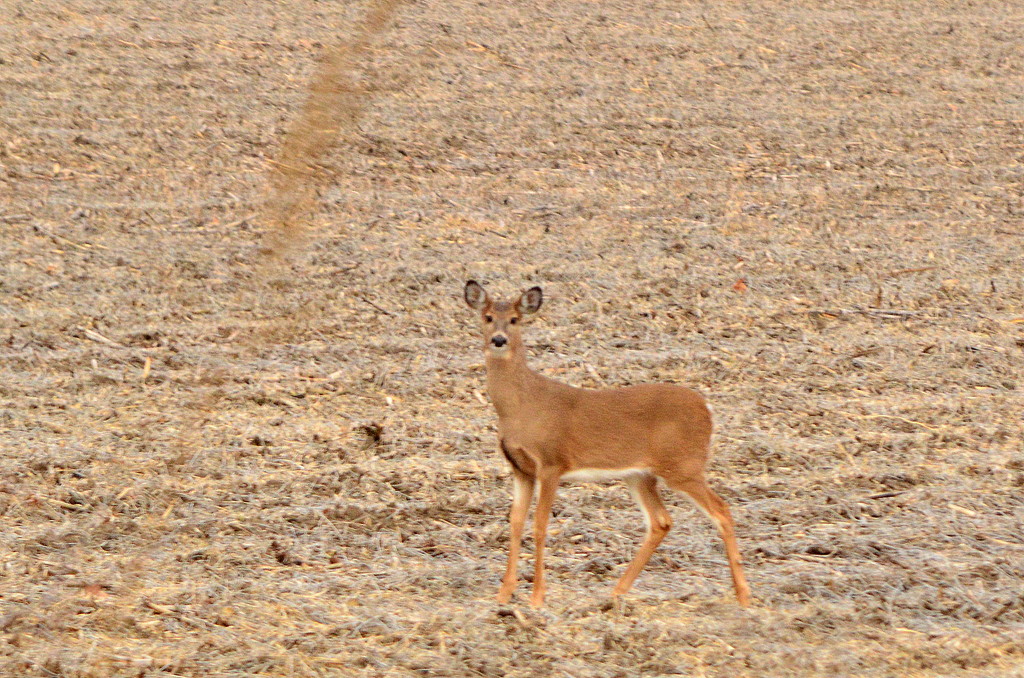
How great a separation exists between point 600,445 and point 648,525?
453mm

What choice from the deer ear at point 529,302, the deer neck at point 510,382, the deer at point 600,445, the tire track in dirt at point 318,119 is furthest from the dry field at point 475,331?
the deer ear at point 529,302

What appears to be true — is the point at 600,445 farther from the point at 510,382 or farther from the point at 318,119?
the point at 318,119

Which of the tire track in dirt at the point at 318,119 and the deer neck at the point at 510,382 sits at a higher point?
the tire track in dirt at the point at 318,119

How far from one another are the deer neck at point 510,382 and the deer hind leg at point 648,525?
0.54 m

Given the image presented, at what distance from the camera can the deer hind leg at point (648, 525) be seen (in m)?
5.20

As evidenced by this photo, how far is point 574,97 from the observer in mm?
13195

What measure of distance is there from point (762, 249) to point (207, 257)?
4.41m

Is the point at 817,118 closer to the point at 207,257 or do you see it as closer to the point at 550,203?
the point at 550,203

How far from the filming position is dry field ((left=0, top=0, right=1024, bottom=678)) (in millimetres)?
4996

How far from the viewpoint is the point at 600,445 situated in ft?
16.5

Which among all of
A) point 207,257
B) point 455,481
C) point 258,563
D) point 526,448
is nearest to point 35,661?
point 258,563

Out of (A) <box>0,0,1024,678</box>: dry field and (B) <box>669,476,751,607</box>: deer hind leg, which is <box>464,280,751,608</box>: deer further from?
(A) <box>0,0,1024,678</box>: dry field

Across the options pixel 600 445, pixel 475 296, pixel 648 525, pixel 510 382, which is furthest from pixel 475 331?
pixel 600 445

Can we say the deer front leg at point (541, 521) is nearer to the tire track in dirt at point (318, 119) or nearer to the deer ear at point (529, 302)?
the deer ear at point (529, 302)
